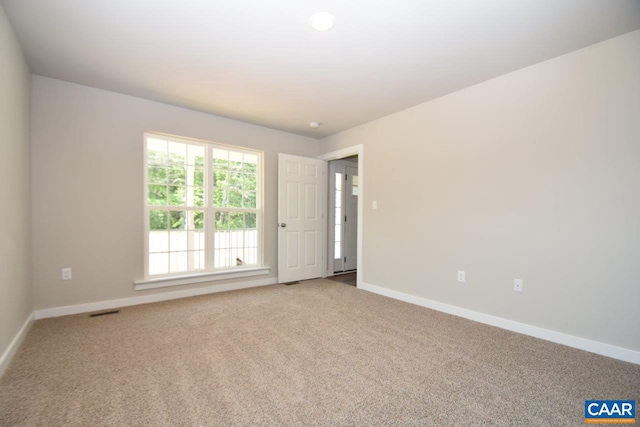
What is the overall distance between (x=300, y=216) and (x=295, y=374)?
3.09 m

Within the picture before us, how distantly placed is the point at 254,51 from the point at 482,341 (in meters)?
3.19

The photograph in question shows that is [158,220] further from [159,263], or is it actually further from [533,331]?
[533,331]

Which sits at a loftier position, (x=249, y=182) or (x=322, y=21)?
(x=322, y=21)

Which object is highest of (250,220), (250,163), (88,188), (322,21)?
(322,21)

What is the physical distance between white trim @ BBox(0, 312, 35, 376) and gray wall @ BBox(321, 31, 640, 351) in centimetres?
371

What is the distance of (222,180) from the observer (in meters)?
4.30

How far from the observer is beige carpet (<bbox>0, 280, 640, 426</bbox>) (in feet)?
5.18

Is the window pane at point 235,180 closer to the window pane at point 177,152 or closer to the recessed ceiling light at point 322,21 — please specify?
the window pane at point 177,152

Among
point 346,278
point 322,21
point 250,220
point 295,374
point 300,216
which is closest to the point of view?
point 295,374

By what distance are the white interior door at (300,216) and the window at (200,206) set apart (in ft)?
1.20

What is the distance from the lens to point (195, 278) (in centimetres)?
394

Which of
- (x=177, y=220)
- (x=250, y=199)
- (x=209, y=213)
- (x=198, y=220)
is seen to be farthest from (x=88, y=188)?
(x=250, y=199)

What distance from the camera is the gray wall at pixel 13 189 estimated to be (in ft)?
6.68

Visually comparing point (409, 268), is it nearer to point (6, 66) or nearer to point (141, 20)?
point (141, 20)
